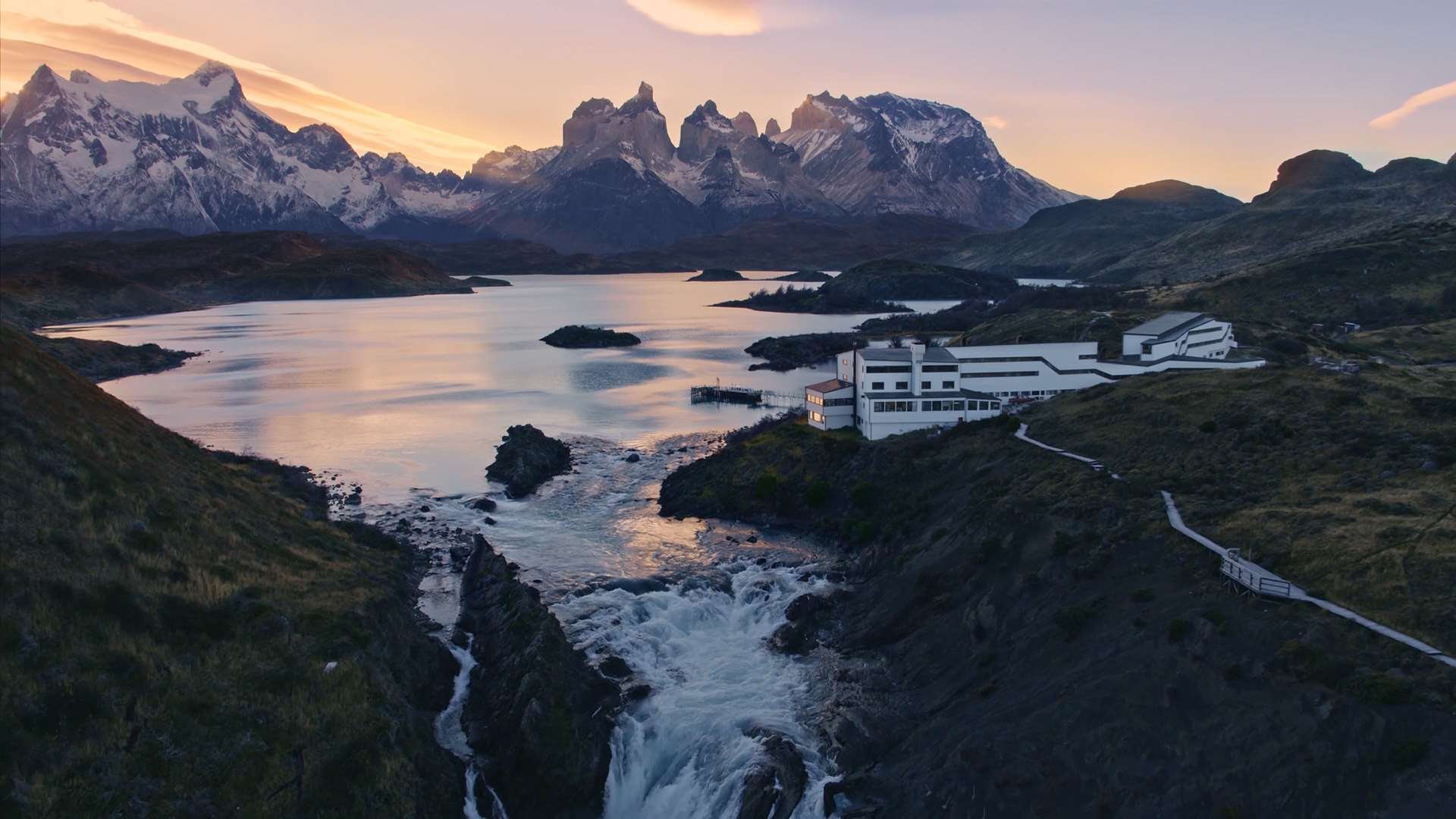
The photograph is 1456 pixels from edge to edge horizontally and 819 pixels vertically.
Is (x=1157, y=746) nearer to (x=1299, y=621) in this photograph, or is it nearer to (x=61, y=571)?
(x=1299, y=621)

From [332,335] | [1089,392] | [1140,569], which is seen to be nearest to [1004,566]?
[1140,569]

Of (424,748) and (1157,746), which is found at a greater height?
(1157,746)

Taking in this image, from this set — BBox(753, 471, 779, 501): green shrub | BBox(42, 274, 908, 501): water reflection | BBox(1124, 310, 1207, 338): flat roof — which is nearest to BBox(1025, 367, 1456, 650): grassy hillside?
A: BBox(753, 471, 779, 501): green shrub

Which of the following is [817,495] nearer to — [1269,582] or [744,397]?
[1269,582]

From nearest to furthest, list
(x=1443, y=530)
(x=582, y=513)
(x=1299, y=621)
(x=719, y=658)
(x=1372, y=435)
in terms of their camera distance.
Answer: (x=1299, y=621) → (x=1443, y=530) → (x=719, y=658) → (x=1372, y=435) → (x=582, y=513)

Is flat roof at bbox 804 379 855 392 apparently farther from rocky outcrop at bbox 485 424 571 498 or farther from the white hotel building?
rocky outcrop at bbox 485 424 571 498

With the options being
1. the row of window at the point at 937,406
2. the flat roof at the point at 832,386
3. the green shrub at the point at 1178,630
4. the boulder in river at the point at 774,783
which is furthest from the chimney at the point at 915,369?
the boulder in river at the point at 774,783

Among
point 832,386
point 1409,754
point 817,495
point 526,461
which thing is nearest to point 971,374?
point 832,386
